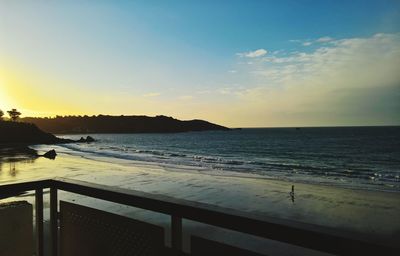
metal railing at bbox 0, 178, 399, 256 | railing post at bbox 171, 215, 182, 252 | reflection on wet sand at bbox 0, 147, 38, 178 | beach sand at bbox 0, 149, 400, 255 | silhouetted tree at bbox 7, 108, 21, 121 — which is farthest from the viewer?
silhouetted tree at bbox 7, 108, 21, 121

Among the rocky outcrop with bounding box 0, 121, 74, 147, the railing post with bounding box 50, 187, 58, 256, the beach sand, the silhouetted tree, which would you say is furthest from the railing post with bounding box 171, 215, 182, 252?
the silhouetted tree

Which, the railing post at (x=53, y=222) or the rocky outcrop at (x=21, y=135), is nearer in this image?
the railing post at (x=53, y=222)

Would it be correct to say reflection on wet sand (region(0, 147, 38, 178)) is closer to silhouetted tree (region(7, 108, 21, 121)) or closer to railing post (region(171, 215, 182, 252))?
railing post (region(171, 215, 182, 252))

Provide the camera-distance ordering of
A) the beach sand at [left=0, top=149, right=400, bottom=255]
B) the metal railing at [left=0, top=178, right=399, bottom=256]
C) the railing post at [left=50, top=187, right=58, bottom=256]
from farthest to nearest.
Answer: the beach sand at [left=0, top=149, right=400, bottom=255] < the railing post at [left=50, top=187, right=58, bottom=256] < the metal railing at [left=0, top=178, right=399, bottom=256]

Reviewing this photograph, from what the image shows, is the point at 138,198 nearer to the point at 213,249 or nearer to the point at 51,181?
the point at 213,249

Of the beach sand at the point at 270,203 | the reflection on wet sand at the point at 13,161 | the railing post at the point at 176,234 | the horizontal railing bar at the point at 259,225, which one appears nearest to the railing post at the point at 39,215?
the horizontal railing bar at the point at 259,225

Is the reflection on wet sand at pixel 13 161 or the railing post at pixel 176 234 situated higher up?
the railing post at pixel 176 234

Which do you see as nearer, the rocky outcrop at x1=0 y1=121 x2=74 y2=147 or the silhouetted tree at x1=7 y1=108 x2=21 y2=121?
the rocky outcrop at x1=0 y1=121 x2=74 y2=147

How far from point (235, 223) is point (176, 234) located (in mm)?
373

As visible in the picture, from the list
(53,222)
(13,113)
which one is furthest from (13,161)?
(13,113)

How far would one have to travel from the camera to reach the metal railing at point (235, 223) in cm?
115

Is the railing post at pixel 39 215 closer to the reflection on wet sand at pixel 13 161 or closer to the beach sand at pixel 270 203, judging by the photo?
the beach sand at pixel 270 203

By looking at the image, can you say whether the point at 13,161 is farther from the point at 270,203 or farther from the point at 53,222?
the point at 53,222

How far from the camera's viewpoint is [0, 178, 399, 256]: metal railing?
1.15 meters
